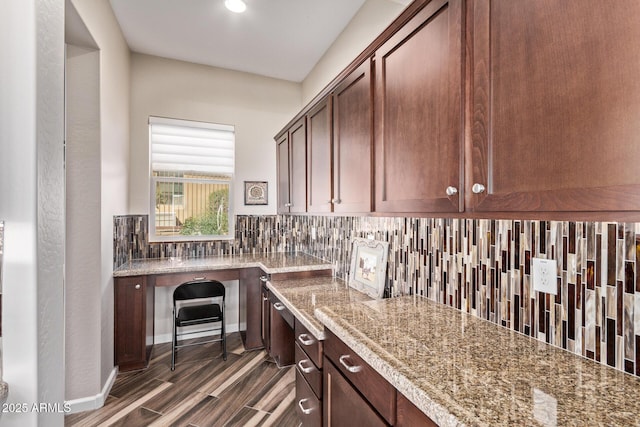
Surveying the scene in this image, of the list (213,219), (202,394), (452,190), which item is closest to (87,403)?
(202,394)

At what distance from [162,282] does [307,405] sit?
1828mm

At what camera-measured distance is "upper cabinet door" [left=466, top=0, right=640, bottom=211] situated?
24.7 inches

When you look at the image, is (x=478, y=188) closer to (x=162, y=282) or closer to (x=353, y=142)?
(x=353, y=142)

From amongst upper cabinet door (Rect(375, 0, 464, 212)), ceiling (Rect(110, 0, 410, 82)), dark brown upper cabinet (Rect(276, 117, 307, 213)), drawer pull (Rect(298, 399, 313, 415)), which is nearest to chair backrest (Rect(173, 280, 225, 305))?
dark brown upper cabinet (Rect(276, 117, 307, 213))

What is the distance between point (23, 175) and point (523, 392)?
152 centimetres

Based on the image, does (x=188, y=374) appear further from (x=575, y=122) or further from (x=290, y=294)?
(x=575, y=122)

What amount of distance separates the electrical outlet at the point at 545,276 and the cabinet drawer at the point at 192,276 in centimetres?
249

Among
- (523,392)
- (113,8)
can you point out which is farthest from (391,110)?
(113,8)

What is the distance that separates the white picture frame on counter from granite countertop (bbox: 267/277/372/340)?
0.06 m

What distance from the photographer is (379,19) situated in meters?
2.26

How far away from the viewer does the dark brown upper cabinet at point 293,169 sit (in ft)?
8.45

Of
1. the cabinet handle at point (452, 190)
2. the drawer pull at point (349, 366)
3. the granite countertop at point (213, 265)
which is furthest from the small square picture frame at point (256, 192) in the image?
the cabinet handle at point (452, 190)

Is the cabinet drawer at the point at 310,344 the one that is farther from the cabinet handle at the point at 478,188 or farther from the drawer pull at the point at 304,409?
the cabinet handle at the point at 478,188

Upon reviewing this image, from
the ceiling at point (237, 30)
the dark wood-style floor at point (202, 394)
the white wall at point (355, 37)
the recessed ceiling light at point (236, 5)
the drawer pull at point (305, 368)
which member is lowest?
the dark wood-style floor at point (202, 394)
